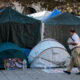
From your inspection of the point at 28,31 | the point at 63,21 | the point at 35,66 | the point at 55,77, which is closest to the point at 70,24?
the point at 63,21

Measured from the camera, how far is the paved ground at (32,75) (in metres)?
9.04

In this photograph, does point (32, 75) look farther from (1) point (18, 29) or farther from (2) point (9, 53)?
(1) point (18, 29)

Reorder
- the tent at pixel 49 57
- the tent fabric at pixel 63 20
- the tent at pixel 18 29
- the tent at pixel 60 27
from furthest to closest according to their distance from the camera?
the tent at pixel 60 27 → the tent fabric at pixel 63 20 → the tent at pixel 18 29 → the tent at pixel 49 57

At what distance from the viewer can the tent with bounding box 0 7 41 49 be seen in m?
11.7

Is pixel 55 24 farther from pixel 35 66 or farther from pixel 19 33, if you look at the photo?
pixel 35 66

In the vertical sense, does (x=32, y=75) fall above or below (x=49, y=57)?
below

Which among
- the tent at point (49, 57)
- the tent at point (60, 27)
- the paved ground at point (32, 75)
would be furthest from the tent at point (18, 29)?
the paved ground at point (32, 75)

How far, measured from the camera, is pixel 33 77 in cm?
916

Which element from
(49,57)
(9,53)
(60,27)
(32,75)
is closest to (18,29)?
(9,53)

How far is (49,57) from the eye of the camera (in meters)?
10.8

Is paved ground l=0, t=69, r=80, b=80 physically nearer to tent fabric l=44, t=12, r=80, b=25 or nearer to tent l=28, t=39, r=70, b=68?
tent l=28, t=39, r=70, b=68

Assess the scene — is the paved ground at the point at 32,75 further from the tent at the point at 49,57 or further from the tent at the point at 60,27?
the tent at the point at 60,27

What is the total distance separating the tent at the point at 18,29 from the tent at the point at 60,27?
48 centimetres

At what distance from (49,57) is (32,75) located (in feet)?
5.24
